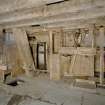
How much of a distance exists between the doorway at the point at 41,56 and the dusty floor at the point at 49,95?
0.92 meters

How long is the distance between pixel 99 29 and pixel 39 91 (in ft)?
7.44

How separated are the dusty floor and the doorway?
0.92 meters

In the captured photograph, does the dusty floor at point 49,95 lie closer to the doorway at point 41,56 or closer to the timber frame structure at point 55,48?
the timber frame structure at point 55,48

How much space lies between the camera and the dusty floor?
268cm

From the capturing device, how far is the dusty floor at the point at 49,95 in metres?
2.68

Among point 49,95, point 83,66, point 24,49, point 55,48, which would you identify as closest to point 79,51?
point 83,66

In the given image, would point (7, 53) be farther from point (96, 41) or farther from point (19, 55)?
point (96, 41)

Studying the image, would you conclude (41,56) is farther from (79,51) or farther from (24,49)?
(79,51)

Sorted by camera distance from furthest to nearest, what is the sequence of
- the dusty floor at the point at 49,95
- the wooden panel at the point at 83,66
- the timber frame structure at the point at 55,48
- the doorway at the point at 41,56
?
the doorway at the point at 41,56, the wooden panel at the point at 83,66, the timber frame structure at the point at 55,48, the dusty floor at the point at 49,95

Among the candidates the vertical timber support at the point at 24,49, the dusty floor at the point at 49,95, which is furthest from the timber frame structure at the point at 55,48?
the dusty floor at the point at 49,95

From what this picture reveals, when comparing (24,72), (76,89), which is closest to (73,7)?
(76,89)

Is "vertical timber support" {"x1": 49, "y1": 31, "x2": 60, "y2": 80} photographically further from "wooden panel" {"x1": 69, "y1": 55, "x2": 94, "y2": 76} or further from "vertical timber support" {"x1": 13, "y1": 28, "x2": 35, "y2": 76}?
"vertical timber support" {"x1": 13, "y1": 28, "x2": 35, "y2": 76}

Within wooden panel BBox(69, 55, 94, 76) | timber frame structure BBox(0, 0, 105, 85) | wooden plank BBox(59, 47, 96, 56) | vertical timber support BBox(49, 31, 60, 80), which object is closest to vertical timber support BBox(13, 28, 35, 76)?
timber frame structure BBox(0, 0, 105, 85)

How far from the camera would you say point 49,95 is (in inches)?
117
